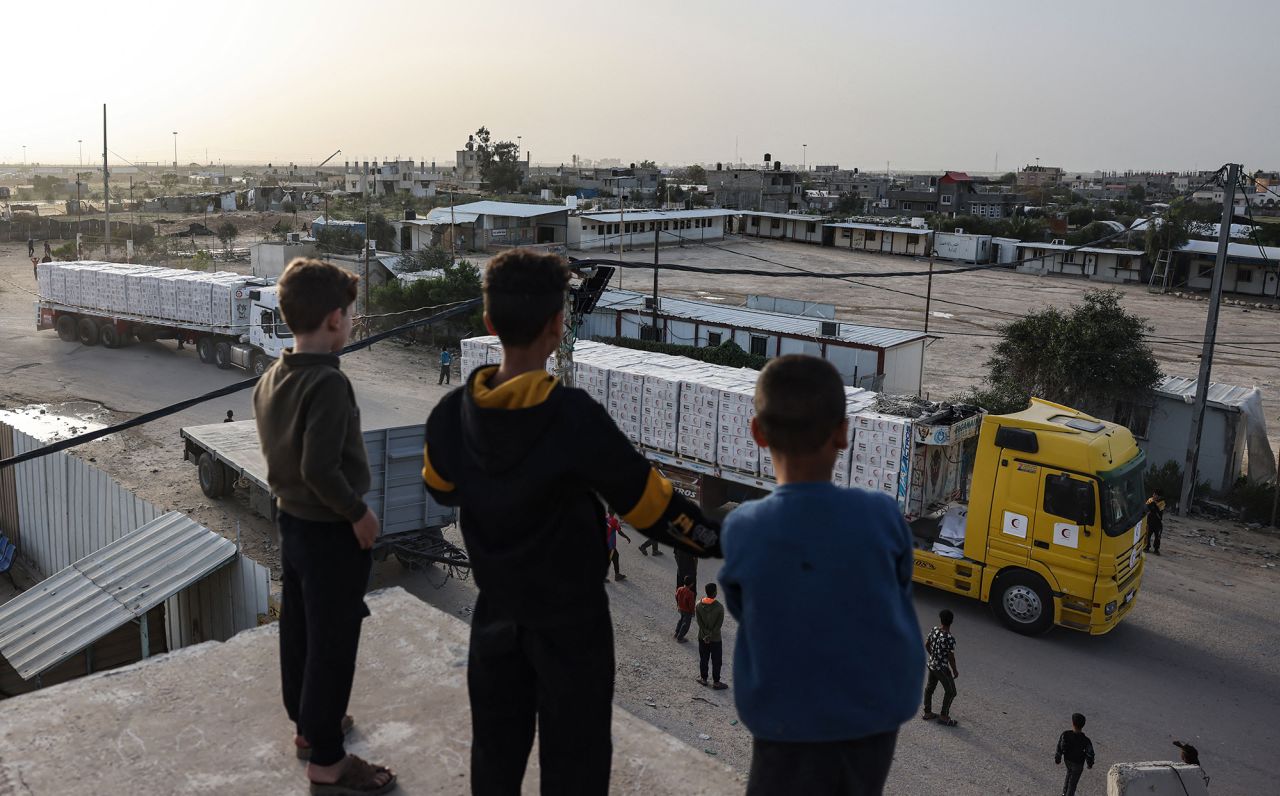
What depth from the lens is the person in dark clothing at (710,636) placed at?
1077 cm

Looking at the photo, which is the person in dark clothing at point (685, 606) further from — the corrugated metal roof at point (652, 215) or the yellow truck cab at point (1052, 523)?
the corrugated metal roof at point (652, 215)

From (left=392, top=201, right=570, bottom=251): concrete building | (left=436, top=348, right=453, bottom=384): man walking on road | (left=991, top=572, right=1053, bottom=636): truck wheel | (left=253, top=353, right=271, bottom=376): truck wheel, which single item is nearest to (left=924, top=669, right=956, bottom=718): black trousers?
(left=991, top=572, right=1053, bottom=636): truck wheel

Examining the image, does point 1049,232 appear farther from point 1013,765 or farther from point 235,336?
point 1013,765

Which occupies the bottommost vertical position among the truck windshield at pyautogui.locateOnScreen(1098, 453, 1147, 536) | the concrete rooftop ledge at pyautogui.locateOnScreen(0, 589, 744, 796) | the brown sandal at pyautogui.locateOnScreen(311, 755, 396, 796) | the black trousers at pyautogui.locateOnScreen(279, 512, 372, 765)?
the truck windshield at pyautogui.locateOnScreen(1098, 453, 1147, 536)

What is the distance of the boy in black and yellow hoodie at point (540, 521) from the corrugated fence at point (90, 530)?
21.0ft

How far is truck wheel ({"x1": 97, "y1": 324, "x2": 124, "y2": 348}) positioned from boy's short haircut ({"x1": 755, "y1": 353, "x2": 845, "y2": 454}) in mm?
30486

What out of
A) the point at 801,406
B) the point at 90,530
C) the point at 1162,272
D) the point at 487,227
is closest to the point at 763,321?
the point at 90,530

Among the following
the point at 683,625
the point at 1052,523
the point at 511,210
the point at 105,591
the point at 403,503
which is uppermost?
the point at 511,210

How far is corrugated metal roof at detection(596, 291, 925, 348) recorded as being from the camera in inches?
955

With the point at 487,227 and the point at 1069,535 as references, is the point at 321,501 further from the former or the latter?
the point at 487,227

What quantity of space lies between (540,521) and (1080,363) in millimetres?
20201

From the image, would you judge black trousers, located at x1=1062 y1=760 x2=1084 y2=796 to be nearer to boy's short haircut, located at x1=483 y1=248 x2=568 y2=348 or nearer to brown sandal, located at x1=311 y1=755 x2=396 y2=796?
brown sandal, located at x1=311 y1=755 x2=396 y2=796

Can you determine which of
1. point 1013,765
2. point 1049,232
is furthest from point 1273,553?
point 1049,232

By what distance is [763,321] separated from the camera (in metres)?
26.2
